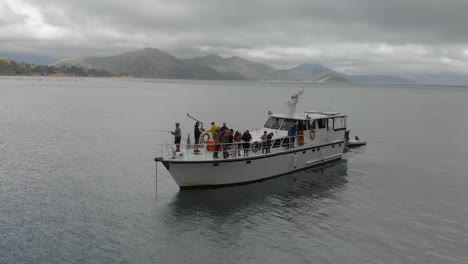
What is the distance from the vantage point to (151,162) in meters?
31.6

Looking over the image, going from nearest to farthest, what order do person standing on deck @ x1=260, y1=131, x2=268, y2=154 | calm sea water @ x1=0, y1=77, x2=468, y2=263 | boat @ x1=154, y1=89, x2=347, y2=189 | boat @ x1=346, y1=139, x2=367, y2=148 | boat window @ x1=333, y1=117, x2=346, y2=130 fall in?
calm sea water @ x1=0, y1=77, x2=468, y2=263 → boat @ x1=154, y1=89, x2=347, y2=189 → person standing on deck @ x1=260, y1=131, x2=268, y2=154 → boat window @ x1=333, y1=117, x2=346, y2=130 → boat @ x1=346, y1=139, x2=367, y2=148

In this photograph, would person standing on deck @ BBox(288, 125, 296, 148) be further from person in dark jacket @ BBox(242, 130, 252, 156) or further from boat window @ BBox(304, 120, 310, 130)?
person in dark jacket @ BBox(242, 130, 252, 156)

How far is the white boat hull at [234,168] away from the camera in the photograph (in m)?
23.2

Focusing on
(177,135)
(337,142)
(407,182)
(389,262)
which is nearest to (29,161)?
(177,135)

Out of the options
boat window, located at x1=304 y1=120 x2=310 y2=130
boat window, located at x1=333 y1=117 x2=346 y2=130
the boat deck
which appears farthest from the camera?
boat window, located at x1=333 y1=117 x2=346 y2=130

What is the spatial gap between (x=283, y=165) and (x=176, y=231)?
10990mm

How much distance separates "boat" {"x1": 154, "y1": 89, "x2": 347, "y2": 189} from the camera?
2328 centimetres

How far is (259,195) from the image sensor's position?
23.8 meters

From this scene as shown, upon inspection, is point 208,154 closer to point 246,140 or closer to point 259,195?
point 246,140

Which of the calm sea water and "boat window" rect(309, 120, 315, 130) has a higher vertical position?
"boat window" rect(309, 120, 315, 130)

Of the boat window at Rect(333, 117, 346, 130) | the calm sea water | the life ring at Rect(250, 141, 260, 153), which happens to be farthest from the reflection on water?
the boat window at Rect(333, 117, 346, 130)

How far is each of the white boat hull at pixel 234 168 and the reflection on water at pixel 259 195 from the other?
18.5 inches

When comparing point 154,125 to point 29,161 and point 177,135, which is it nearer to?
point 29,161

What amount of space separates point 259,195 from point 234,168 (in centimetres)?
227
